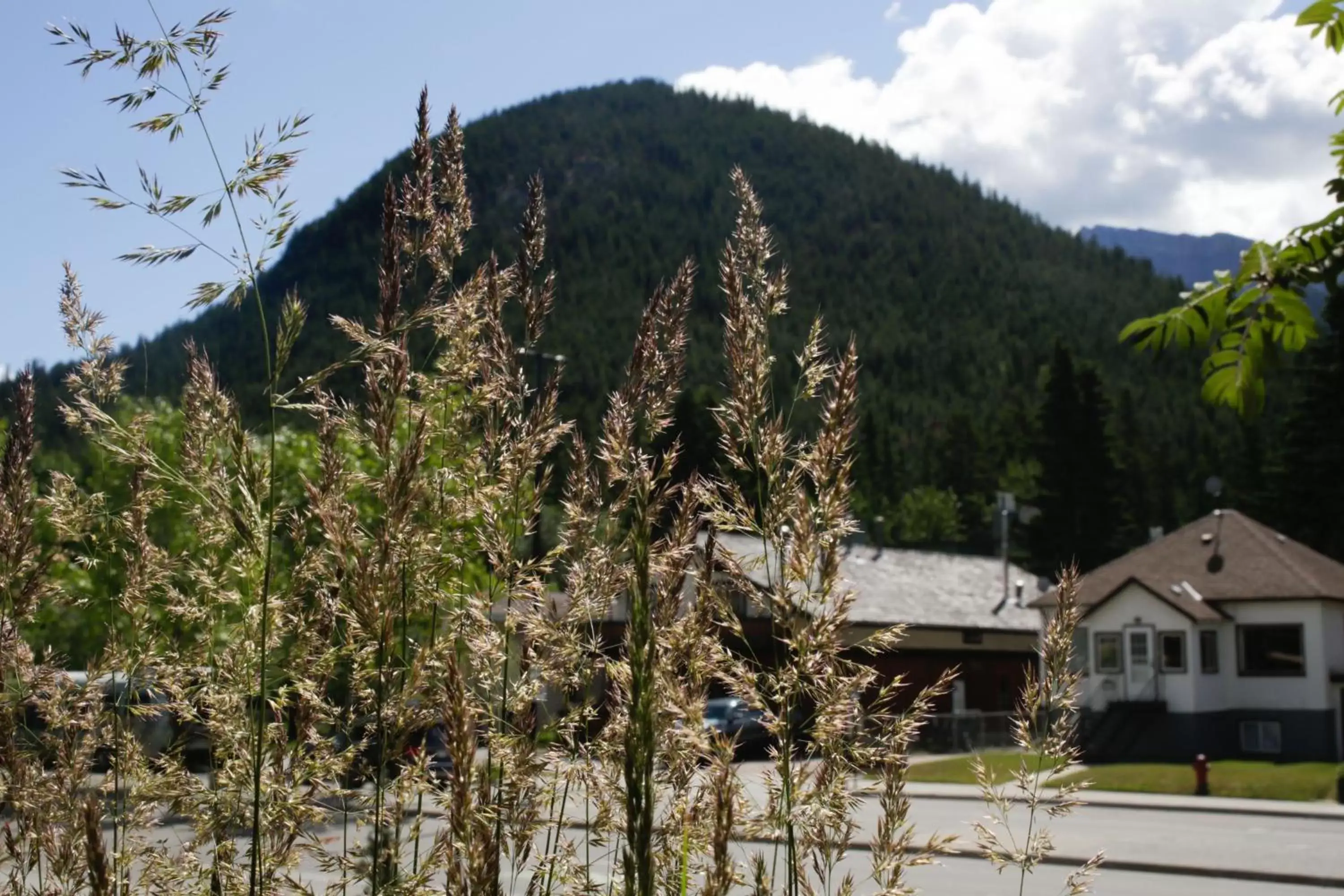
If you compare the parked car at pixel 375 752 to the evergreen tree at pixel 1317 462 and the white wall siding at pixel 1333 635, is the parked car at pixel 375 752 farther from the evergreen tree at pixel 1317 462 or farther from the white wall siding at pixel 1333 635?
the evergreen tree at pixel 1317 462

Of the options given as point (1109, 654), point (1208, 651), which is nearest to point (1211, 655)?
point (1208, 651)

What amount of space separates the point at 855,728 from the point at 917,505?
101480mm

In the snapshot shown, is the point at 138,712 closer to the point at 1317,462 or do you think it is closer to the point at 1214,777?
the point at 1214,777

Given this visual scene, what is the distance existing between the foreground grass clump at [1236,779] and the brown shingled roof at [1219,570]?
5482 millimetres

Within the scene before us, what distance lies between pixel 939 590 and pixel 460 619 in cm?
4656

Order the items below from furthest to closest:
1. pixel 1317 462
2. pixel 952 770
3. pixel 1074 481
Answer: pixel 1074 481 → pixel 1317 462 → pixel 952 770

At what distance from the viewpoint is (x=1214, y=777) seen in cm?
2833

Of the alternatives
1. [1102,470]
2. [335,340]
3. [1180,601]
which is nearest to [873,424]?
[1102,470]

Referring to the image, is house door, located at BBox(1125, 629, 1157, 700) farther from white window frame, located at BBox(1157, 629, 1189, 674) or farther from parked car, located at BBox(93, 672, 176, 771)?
parked car, located at BBox(93, 672, 176, 771)

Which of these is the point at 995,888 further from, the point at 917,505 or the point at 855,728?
the point at 917,505

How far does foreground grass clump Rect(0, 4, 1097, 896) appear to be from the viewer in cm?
229

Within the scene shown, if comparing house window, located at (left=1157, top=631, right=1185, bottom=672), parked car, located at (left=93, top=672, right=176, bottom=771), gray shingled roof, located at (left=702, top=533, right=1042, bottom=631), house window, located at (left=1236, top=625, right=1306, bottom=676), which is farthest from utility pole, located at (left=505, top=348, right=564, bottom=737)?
house window, located at (left=1157, top=631, right=1185, bottom=672)

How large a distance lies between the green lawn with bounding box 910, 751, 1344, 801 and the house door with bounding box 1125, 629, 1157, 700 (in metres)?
4.51

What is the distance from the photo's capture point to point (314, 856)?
2779mm
